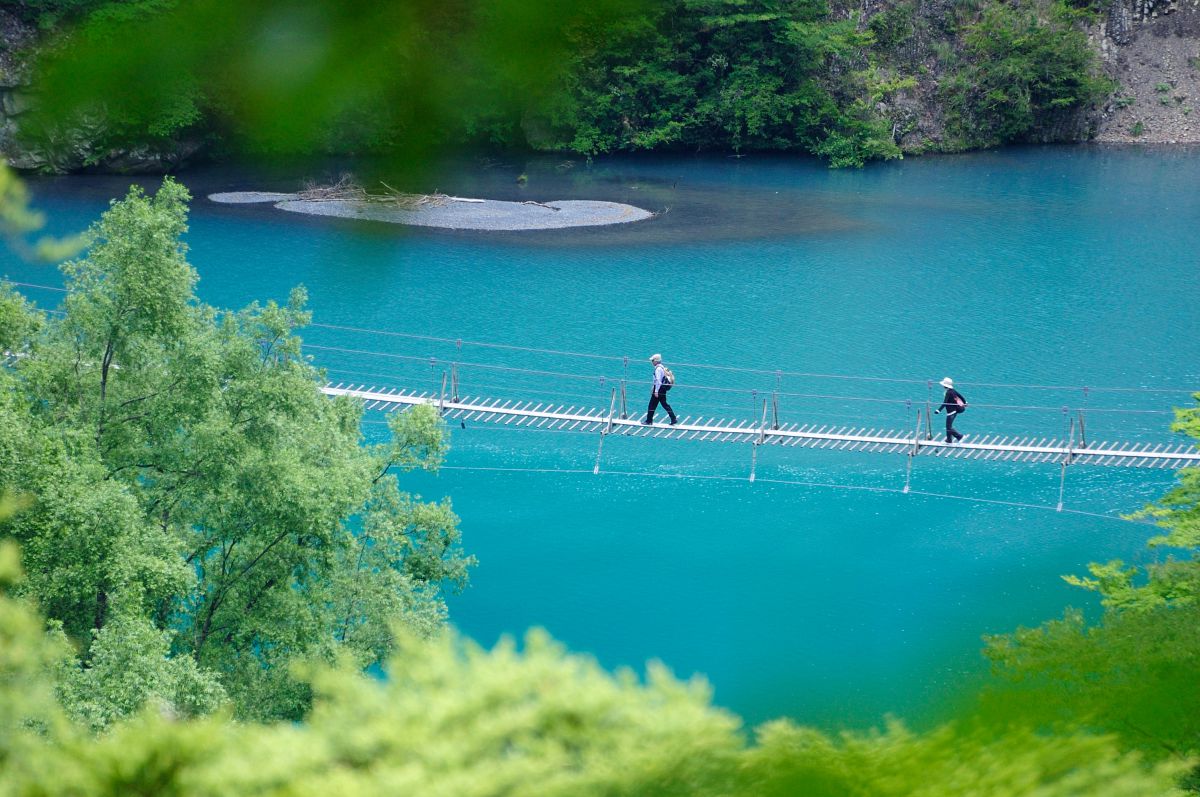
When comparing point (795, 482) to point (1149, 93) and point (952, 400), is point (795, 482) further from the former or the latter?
point (1149, 93)

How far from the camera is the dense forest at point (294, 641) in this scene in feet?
3.84

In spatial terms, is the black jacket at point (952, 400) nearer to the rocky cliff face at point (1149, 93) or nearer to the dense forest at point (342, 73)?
the dense forest at point (342, 73)

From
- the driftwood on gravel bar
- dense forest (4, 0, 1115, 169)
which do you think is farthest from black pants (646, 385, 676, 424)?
the driftwood on gravel bar

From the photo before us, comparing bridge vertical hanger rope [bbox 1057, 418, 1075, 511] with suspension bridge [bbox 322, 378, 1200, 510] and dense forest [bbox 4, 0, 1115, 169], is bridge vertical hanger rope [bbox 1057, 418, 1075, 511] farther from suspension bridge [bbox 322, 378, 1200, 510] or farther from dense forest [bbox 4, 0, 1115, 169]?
dense forest [bbox 4, 0, 1115, 169]

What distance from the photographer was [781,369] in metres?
11.4

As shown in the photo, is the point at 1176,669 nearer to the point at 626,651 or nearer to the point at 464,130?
the point at 464,130

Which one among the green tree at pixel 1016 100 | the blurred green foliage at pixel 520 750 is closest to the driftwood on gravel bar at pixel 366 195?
the blurred green foliage at pixel 520 750

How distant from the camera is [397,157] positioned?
80cm

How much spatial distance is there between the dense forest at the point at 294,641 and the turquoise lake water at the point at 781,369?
996 millimetres

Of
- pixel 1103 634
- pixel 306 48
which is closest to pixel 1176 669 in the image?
pixel 306 48

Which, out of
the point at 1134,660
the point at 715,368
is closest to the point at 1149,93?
the point at 715,368

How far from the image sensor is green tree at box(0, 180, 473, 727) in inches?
237

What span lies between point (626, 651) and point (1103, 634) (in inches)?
150

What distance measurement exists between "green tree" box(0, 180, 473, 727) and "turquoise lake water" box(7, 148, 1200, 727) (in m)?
0.78
